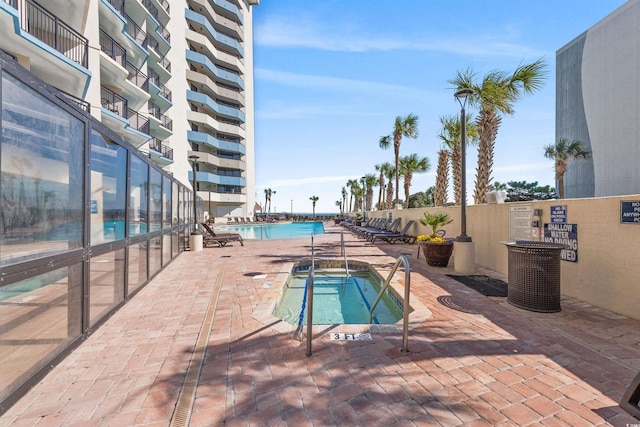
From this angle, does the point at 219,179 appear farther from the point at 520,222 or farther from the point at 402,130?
the point at 520,222

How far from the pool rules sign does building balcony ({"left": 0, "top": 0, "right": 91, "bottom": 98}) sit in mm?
14707

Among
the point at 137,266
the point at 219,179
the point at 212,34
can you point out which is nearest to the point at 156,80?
the point at 219,179

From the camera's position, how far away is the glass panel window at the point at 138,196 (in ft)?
18.0

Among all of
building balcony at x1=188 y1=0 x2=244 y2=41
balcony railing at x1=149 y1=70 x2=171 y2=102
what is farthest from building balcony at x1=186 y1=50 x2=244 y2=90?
balcony railing at x1=149 y1=70 x2=171 y2=102

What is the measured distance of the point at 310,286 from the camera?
3.25 metres

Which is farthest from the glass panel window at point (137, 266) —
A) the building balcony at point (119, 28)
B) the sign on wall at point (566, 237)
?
the building balcony at point (119, 28)

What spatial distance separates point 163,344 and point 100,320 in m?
1.41

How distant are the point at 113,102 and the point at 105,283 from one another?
20.3m

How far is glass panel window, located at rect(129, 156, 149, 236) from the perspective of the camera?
5.50 meters

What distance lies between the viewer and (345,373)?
2.80 metres

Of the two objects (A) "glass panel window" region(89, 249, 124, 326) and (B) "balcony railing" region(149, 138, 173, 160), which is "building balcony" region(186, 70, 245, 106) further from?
(A) "glass panel window" region(89, 249, 124, 326)

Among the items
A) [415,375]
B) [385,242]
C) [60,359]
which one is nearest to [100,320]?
[60,359]

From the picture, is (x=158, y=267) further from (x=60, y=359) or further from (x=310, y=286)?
(x=310, y=286)

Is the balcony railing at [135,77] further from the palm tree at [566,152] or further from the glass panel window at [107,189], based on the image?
the palm tree at [566,152]
